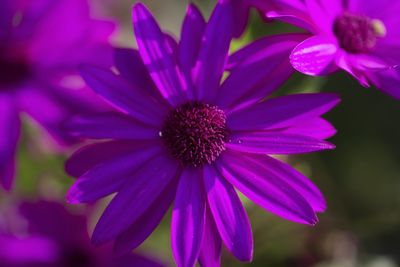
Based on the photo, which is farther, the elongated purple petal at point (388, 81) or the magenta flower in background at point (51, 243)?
the magenta flower in background at point (51, 243)

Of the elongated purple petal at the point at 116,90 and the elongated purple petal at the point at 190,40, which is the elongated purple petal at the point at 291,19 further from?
the elongated purple petal at the point at 116,90

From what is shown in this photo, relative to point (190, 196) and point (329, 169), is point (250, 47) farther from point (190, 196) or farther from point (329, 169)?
point (329, 169)

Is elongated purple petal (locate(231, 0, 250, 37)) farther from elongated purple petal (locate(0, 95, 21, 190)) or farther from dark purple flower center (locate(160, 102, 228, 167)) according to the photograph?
elongated purple petal (locate(0, 95, 21, 190))

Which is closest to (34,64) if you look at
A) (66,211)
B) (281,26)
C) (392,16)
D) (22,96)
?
(22,96)

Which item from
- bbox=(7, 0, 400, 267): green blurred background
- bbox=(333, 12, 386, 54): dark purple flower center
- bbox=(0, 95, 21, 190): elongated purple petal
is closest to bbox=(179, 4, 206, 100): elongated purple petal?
bbox=(333, 12, 386, 54): dark purple flower center

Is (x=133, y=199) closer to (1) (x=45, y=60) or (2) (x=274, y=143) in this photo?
(2) (x=274, y=143)

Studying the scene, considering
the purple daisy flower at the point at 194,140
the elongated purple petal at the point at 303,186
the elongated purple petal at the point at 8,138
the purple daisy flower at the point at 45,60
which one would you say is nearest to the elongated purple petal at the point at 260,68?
the purple daisy flower at the point at 194,140

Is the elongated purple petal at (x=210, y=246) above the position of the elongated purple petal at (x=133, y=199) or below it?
below
